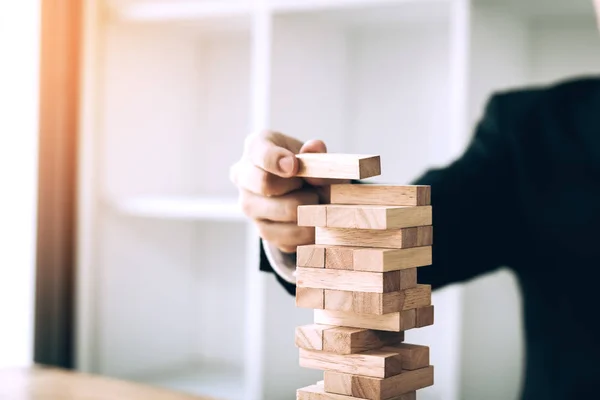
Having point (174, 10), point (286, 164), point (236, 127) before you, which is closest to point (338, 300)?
point (286, 164)

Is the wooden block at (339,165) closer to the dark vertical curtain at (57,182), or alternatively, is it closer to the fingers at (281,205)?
the fingers at (281,205)

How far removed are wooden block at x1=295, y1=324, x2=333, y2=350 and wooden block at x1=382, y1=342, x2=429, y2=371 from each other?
0.23ft

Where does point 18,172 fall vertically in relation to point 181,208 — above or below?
above

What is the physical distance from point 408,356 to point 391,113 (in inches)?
69.0

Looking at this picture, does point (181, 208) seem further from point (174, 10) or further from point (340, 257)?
point (340, 257)

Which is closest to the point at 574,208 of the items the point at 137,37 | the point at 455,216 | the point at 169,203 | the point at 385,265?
the point at 455,216

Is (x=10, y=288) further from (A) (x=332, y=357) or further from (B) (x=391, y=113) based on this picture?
(A) (x=332, y=357)

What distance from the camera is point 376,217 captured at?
2.17 feet

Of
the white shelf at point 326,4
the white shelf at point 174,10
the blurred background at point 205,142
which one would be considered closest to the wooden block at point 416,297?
the blurred background at point 205,142

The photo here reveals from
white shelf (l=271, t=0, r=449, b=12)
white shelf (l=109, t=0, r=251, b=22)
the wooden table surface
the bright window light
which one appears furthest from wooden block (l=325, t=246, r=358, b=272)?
the bright window light

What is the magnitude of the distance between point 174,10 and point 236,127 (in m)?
0.53

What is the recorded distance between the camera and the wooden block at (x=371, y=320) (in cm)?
68

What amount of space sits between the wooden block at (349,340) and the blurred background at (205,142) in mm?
1250

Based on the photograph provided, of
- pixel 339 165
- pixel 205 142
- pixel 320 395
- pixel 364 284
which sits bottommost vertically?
pixel 320 395
